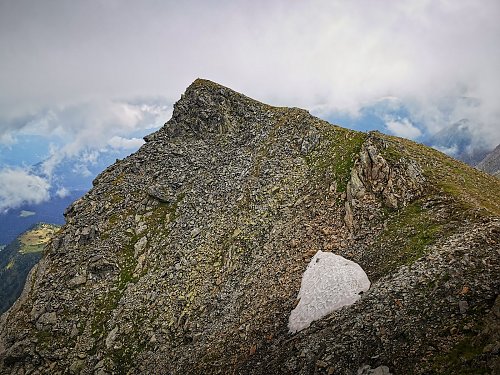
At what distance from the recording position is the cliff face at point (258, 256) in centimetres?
2270

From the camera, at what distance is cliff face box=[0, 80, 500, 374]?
22703 mm

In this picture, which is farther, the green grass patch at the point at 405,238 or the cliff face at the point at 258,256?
the green grass patch at the point at 405,238

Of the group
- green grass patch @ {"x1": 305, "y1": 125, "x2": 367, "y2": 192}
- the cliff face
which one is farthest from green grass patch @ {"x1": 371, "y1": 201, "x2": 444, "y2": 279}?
green grass patch @ {"x1": 305, "y1": 125, "x2": 367, "y2": 192}

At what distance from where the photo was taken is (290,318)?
30672 millimetres

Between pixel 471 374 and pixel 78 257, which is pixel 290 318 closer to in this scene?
pixel 471 374

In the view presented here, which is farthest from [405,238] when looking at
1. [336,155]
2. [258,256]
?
[336,155]

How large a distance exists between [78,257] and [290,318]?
34270 millimetres

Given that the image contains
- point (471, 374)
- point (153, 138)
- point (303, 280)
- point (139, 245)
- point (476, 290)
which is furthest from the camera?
point (153, 138)

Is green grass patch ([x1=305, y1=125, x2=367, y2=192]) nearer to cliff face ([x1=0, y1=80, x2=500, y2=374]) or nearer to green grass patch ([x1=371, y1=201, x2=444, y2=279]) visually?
cliff face ([x1=0, y1=80, x2=500, y2=374])

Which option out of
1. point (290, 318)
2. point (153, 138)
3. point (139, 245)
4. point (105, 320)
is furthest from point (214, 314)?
point (153, 138)

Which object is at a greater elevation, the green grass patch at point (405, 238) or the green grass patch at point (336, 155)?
the green grass patch at point (336, 155)

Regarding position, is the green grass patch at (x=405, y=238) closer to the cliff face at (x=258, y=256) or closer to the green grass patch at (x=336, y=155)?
the cliff face at (x=258, y=256)

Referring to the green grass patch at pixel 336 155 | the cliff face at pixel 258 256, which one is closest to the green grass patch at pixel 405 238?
the cliff face at pixel 258 256

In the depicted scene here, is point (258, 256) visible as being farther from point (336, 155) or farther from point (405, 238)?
point (336, 155)
